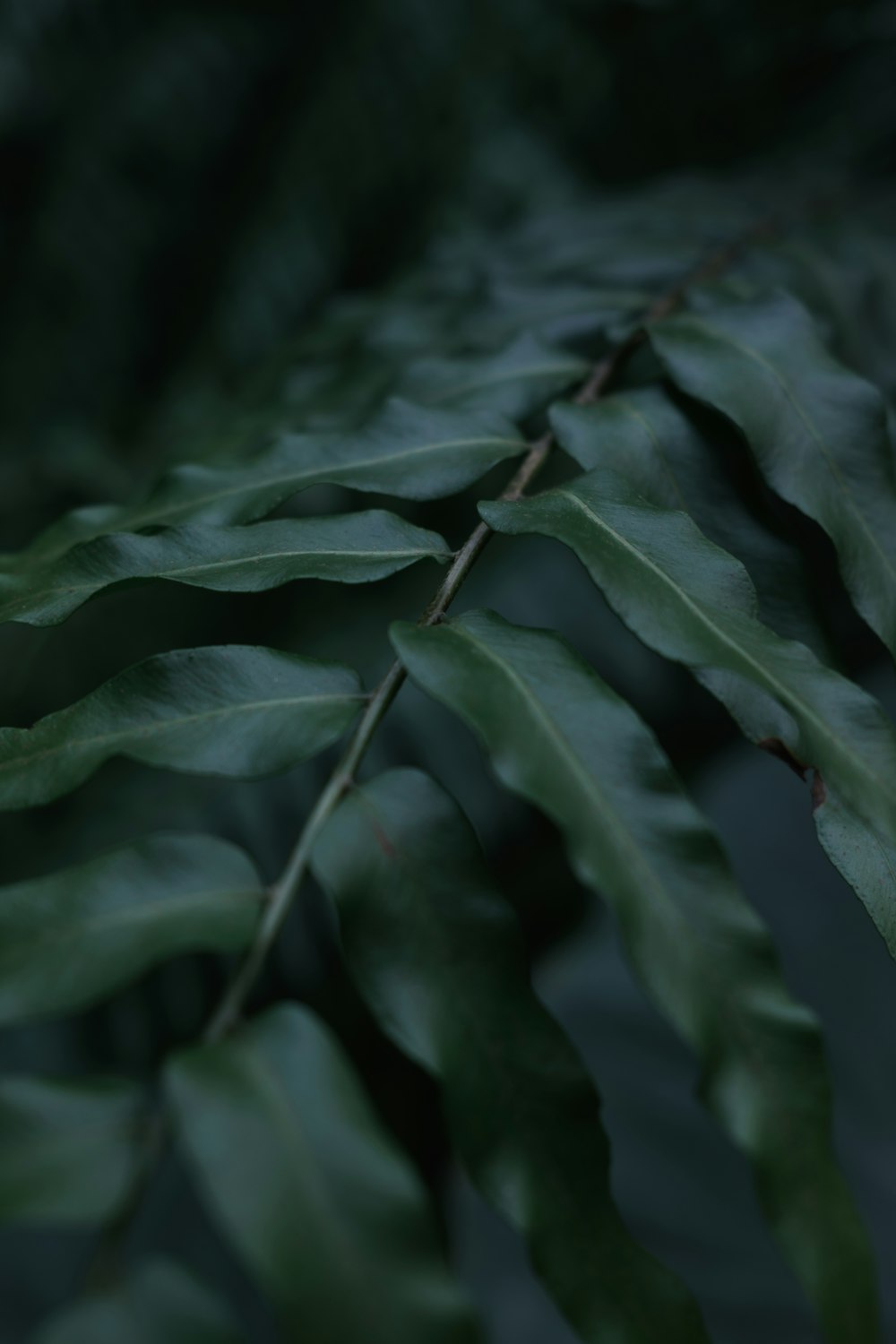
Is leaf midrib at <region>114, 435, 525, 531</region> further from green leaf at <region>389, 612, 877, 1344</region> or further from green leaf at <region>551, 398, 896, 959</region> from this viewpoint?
green leaf at <region>389, 612, 877, 1344</region>

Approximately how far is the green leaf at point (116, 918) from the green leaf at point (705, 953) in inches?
2.6

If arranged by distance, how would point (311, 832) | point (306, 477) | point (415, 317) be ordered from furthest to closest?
point (415, 317) < point (306, 477) < point (311, 832)

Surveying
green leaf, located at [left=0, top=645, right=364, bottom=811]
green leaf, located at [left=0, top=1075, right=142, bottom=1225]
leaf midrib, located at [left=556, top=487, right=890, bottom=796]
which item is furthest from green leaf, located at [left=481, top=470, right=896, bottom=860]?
green leaf, located at [left=0, top=1075, right=142, bottom=1225]

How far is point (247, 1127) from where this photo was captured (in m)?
0.26

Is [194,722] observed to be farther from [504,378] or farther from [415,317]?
[415,317]

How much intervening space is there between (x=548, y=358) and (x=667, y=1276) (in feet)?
1.49

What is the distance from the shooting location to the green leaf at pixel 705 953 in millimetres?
288

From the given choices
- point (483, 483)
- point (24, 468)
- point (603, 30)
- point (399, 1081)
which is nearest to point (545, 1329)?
point (399, 1081)

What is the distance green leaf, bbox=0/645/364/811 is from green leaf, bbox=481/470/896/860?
0.10 m

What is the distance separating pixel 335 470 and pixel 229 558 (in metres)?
0.08

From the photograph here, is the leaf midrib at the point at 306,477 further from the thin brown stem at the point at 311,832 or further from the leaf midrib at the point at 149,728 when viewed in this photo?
the leaf midrib at the point at 149,728

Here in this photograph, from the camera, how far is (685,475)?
0.51m

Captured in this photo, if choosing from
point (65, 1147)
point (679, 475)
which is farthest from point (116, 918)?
point (679, 475)

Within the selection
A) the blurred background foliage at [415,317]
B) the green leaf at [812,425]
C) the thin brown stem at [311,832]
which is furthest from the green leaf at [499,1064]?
the blurred background foliage at [415,317]
